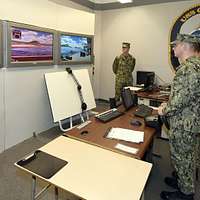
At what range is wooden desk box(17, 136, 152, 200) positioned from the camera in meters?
1.17

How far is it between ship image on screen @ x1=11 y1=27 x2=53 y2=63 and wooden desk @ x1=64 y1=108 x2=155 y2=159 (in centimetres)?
170

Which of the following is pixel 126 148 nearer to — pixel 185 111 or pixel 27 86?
pixel 185 111

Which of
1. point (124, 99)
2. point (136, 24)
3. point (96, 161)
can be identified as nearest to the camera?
point (96, 161)

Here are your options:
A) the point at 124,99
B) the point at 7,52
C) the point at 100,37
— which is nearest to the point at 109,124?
the point at 124,99

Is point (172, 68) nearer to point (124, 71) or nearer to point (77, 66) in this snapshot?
point (124, 71)

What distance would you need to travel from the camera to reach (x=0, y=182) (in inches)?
95.6

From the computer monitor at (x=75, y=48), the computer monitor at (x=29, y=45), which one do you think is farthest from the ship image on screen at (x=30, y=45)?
the computer monitor at (x=75, y=48)

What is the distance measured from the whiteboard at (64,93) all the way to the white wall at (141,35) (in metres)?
2.03

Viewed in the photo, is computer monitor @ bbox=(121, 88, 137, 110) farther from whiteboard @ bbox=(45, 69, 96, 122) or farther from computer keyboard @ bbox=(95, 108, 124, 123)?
whiteboard @ bbox=(45, 69, 96, 122)

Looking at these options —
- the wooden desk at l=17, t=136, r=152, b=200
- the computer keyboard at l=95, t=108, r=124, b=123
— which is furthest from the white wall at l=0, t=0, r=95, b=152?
the wooden desk at l=17, t=136, r=152, b=200

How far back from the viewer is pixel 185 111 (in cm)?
193

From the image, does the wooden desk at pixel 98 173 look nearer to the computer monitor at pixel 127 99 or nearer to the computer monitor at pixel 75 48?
the computer monitor at pixel 127 99

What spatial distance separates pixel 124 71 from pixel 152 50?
95 cm

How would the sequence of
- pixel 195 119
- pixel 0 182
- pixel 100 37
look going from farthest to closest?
pixel 100 37
pixel 0 182
pixel 195 119
